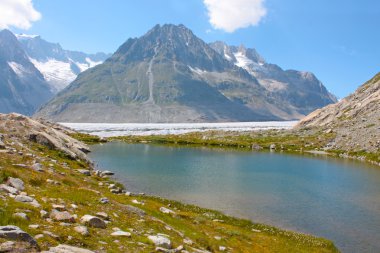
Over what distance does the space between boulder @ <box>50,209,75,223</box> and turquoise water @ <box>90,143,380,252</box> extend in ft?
88.8

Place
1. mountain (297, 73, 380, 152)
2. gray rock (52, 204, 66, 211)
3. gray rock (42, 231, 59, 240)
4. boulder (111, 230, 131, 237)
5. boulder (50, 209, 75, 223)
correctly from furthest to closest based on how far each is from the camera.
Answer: mountain (297, 73, 380, 152), gray rock (52, 204, 66, 211), boulder (111, 230, 131, 237), boulder (50, 209, 75, 223), gray rock (42, 231, 59, 240)

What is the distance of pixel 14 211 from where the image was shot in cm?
1786

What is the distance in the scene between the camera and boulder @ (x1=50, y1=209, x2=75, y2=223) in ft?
64.0

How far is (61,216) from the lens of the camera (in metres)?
19.8

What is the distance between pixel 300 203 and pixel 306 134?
425ft

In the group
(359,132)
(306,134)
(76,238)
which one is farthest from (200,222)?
(306,134)

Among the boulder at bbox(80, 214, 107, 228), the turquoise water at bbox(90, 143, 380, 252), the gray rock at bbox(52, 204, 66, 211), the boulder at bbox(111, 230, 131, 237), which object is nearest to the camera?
the boulder at bbox(111, 230, 131, 237)

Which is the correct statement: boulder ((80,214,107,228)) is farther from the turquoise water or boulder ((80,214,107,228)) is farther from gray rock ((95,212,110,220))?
the turquoise water

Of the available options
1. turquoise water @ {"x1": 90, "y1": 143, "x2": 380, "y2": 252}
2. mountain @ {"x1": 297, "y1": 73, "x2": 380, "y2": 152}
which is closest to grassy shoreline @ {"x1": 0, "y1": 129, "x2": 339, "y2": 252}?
turquoise water @ {"x1": 90, "y1": 143, "x2": 380, "y2": 252}

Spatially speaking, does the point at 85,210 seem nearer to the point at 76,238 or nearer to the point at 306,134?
the point at 76,238

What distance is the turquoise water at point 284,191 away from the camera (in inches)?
1648

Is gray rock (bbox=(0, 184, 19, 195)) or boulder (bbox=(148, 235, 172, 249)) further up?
gray rock (bbox=(0, 184, 19, 195))

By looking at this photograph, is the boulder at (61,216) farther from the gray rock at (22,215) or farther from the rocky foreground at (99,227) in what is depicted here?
the gray rock at (22,215)

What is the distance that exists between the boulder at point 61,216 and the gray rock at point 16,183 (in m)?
5.50
